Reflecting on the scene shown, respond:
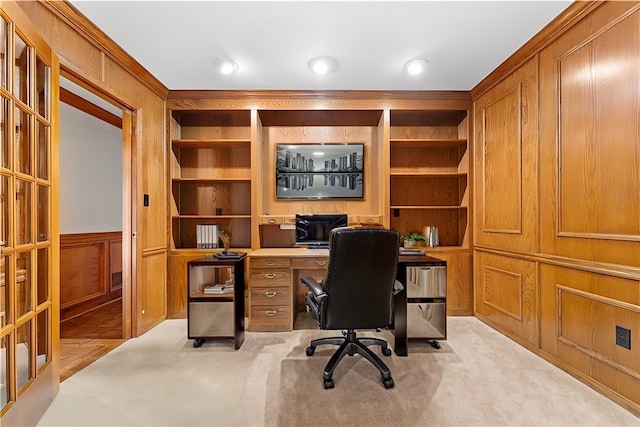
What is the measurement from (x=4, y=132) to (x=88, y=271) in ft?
9.20

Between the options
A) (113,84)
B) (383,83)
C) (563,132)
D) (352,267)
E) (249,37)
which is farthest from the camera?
(383,83)

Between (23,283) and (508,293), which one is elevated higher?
(23,283)

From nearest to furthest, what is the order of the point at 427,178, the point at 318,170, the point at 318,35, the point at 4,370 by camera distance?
the point at 4,370
the point at 318,35
the point at 318,170
the point at 427,178

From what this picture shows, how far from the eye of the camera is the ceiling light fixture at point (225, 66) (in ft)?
9.34

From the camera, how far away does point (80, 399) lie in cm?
196

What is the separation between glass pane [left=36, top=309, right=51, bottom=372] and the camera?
183 centimetres

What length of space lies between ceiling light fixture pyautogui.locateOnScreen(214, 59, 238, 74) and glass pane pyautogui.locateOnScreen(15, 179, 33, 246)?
69.6 inches

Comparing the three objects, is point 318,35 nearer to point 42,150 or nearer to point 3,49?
point 3,49

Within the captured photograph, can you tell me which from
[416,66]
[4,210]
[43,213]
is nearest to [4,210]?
[4,210]

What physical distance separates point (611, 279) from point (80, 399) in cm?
335

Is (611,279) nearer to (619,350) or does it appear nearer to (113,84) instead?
(619,350)

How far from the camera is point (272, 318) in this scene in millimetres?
3057

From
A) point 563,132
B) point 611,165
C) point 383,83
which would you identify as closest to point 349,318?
point 611,165

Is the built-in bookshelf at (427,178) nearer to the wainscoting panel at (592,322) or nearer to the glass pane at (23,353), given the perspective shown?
the wainscoting panel at (592,322)
